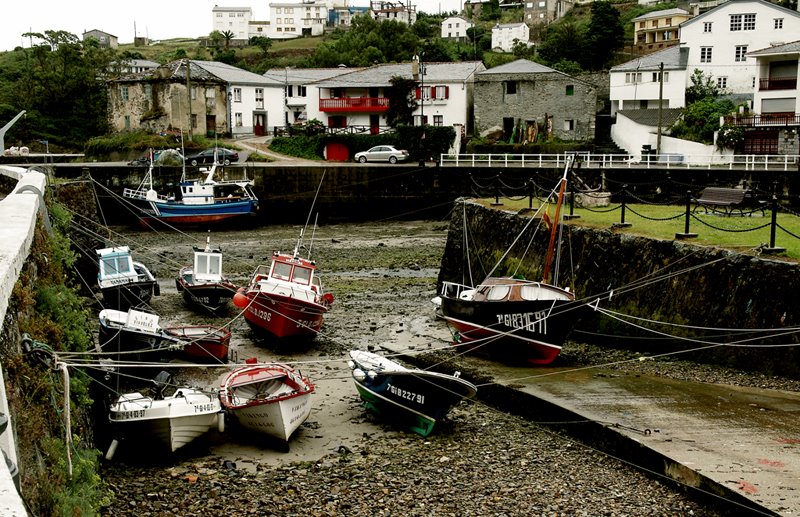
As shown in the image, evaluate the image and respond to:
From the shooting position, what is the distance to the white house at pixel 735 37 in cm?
5103

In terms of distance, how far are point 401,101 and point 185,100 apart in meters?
15.3

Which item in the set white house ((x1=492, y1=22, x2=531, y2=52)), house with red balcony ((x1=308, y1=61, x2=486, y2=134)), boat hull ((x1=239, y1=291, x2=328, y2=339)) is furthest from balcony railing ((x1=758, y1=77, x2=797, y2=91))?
white house ((x1=492, y1=22, x2=531, y2=52))

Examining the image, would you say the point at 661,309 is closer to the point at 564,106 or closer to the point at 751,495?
the point at 751,495

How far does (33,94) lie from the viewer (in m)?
66.6

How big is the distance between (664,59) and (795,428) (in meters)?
45.8

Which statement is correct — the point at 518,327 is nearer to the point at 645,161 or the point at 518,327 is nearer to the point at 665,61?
the point at 645,161

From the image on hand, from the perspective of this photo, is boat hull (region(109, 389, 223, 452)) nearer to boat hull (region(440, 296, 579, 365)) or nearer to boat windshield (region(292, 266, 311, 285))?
boat hull (region(440, 296, 579, 365))

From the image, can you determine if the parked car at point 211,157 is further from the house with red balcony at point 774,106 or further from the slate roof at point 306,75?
the house with red balcony at point 774,106

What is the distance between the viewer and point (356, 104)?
57.4m

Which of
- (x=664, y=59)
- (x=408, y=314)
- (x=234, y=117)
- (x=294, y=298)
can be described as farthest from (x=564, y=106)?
(x=294, y=298)

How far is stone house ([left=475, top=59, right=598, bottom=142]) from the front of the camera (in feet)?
180

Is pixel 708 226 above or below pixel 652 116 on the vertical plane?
below

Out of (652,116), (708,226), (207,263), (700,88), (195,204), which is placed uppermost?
(700,88)

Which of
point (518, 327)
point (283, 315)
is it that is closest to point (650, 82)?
point (283, 315)
